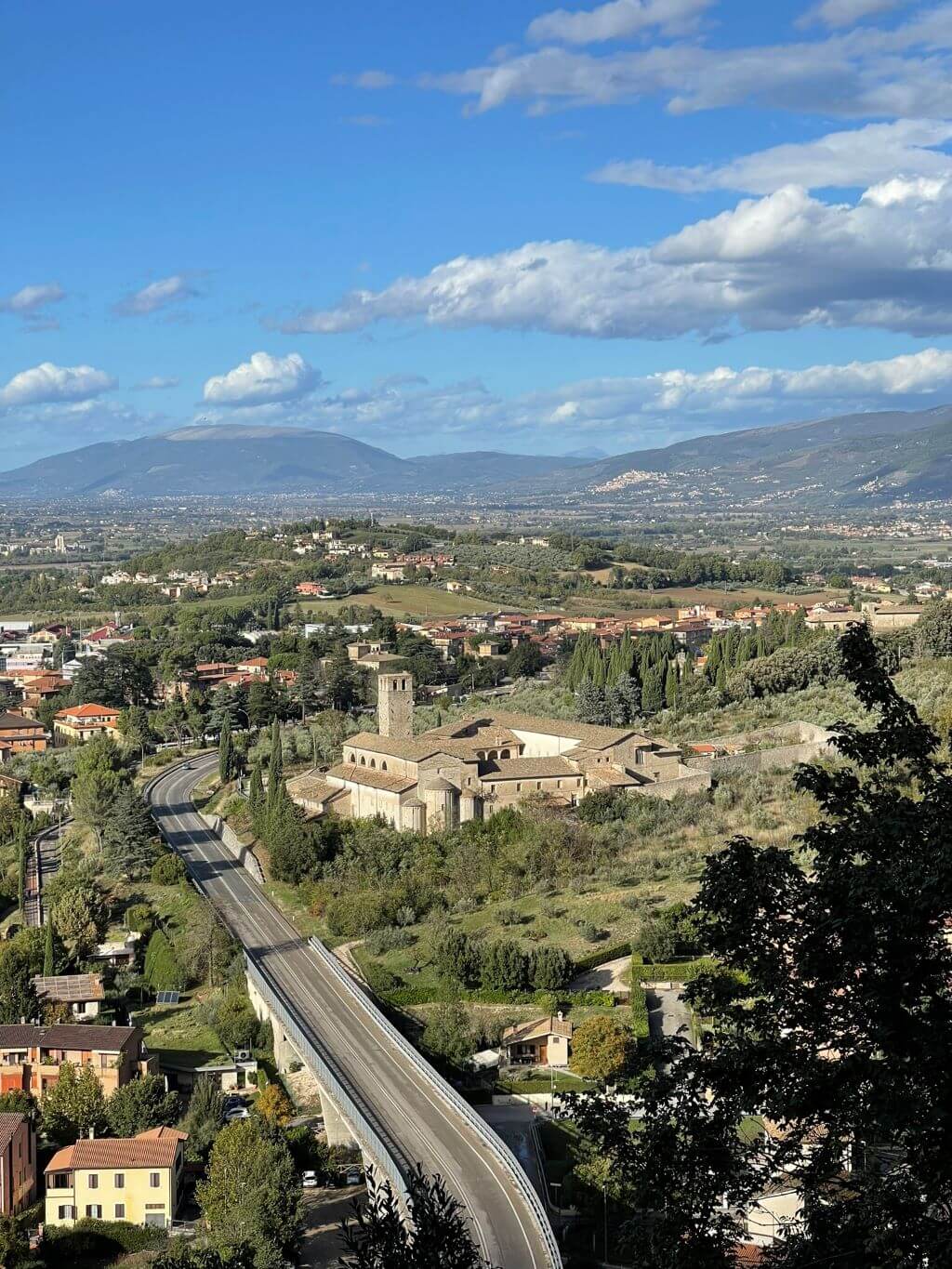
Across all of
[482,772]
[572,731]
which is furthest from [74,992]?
[572,731]

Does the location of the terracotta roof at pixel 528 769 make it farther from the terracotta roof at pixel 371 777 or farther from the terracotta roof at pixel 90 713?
the terracotta roof at pixel 90 713

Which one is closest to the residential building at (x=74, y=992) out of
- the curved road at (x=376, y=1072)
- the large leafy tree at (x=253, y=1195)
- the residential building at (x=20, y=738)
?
the curved road at (x=376, y=1072)

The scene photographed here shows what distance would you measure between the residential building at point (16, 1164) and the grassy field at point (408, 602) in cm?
6521

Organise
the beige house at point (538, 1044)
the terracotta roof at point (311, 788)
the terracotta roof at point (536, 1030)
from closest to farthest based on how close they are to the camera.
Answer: the beige house at point (538, 1044)
the terracotta roof at point (536, 1030)
the terracotta roof at point (311, 788)

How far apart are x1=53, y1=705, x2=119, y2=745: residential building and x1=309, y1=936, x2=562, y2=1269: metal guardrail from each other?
103 feet

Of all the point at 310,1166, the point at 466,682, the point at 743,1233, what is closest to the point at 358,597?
the point at 466,682

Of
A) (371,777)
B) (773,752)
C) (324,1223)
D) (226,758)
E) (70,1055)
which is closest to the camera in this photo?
(324,1223)

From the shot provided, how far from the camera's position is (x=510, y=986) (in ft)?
90.2

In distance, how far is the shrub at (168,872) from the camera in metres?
37.2

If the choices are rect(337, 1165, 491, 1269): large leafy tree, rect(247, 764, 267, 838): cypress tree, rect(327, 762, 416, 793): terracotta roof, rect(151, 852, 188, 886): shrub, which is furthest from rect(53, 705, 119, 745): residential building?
rect(337, 1165, 491, 1269): large leafy tree

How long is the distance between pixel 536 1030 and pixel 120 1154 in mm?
7587

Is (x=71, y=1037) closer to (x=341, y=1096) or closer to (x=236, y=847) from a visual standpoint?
(x=341, y=1096)

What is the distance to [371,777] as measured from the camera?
38188 millimetres

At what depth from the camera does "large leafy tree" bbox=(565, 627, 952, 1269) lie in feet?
22.8
